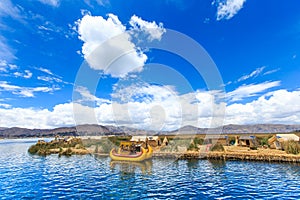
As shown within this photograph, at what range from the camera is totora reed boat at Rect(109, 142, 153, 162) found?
43719 mm

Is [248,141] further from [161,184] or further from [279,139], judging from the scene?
[161,184]

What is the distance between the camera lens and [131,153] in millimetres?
46656

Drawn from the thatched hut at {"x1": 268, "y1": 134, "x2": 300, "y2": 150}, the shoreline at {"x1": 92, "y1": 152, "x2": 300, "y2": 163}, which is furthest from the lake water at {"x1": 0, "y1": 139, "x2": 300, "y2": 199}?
the thatched hut at {"x1": 268, "y1": 134, "x2": 300, "y2": 150}

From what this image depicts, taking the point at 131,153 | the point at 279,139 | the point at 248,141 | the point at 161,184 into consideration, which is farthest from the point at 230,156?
the point at 161,184

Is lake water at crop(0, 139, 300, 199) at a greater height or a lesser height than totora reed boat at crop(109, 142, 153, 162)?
lesser

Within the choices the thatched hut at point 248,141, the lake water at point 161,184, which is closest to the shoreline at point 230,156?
the lake water at point 161,184

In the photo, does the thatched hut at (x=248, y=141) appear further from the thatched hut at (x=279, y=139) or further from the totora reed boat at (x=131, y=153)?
the totora reed boat at (x=131, y=153)

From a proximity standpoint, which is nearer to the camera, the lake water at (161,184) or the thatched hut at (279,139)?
the lake water at (161,184)

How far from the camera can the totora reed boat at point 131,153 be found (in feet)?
143

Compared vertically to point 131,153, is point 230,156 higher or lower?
lower

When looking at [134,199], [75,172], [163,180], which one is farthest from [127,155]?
[134,199]

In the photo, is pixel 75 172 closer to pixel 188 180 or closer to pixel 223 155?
pixel 188 180

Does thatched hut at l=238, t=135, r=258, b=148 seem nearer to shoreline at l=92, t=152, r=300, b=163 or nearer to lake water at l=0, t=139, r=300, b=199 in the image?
shoreline at l=92, t=152, r=300, b=163

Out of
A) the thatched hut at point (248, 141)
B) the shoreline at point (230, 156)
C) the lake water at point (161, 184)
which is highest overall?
the thatched hut at point (248, 141)
